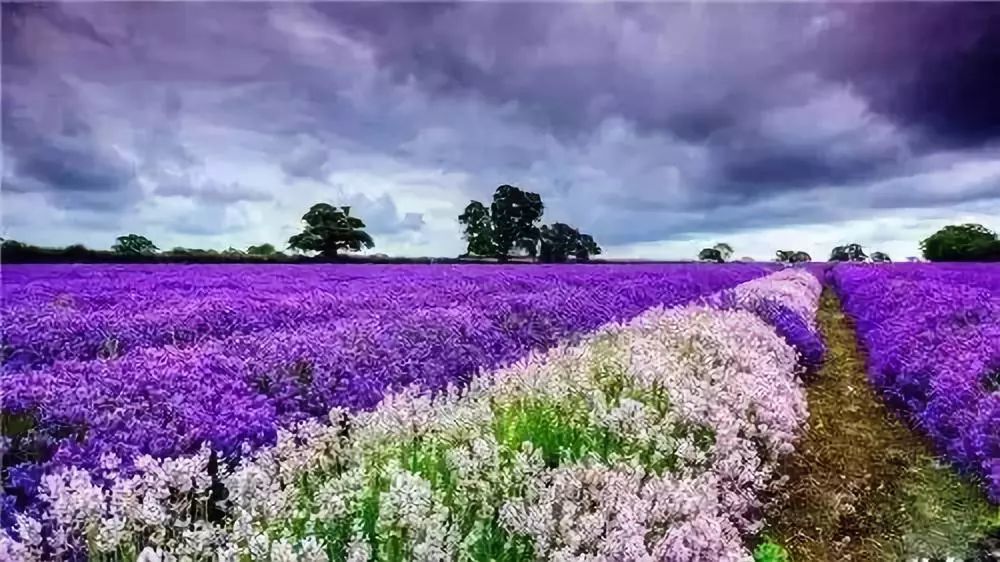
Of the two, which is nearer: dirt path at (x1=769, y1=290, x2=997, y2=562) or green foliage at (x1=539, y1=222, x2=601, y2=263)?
dirt path at (x1=769, y1=290, x2=997, y2=562)

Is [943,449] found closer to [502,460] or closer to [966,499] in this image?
[966,499]

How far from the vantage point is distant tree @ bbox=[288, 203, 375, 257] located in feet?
24.0

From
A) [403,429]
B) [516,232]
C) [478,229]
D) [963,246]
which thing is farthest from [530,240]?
[963,246]

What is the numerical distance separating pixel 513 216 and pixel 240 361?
409 centimetres

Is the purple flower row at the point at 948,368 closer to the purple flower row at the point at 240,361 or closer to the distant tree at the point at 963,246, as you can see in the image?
the purple flower row at the point at 240,361

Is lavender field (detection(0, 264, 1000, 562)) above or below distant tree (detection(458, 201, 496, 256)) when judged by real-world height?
below

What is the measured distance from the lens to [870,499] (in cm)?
561

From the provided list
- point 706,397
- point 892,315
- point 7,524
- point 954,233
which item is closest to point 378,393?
point 706,397

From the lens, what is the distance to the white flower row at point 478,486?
8.05 ft

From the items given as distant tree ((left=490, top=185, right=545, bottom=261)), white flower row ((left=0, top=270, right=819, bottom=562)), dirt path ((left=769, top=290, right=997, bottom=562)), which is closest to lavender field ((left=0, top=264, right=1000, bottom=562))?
white flower row ((left=0, top=270, right=819, bottom=562))

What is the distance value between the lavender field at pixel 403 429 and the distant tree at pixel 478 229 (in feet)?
2.33

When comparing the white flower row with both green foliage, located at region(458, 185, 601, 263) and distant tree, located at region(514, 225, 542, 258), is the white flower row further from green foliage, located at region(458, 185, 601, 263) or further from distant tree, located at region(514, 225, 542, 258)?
distant tree, located at region(514, 225, 542, 258)

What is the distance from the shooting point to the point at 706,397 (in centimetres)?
460

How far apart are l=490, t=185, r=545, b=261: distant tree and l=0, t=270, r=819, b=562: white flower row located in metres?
2.88
